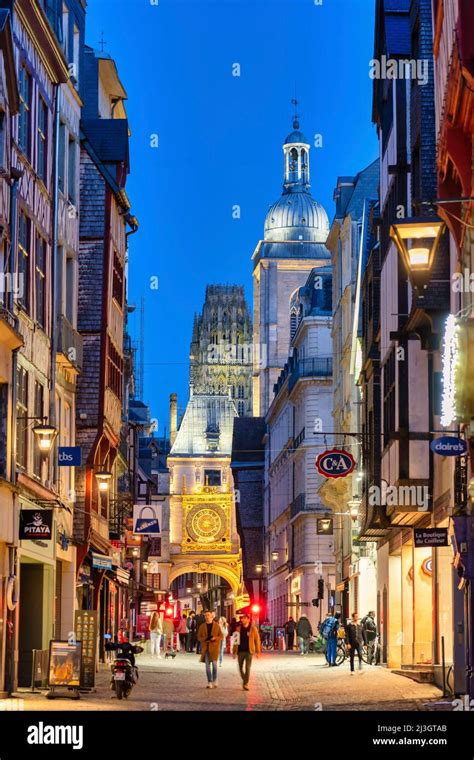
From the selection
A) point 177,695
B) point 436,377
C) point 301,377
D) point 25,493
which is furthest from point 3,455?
point 301,377

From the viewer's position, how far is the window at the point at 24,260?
101ft

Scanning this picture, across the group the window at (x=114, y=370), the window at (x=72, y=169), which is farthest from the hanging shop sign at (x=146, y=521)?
the window at (x=72, y=169)

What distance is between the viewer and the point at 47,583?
1323 inches

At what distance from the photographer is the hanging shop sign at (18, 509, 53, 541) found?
28.8m

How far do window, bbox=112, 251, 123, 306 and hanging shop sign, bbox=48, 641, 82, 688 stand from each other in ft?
62.3

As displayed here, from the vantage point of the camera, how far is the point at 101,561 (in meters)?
42.2

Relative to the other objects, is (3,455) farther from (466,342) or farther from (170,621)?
(170,621)

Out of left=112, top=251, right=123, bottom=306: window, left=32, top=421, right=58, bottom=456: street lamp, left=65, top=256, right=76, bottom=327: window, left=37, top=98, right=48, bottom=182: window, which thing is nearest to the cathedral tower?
left=112, top=251, right=123, bottom=306: window

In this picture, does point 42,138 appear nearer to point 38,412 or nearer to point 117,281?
point 38,412

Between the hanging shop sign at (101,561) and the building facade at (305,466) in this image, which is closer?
the hanging shop sign at (101,561)

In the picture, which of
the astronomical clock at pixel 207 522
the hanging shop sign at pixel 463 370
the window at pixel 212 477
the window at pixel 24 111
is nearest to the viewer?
the hanging shop sign at pixel 463 370

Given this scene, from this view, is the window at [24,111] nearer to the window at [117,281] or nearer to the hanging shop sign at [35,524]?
the hanging shop sign at [35,524]

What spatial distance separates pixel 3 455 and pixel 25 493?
7.87ft

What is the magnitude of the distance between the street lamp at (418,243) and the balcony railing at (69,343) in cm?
1905
